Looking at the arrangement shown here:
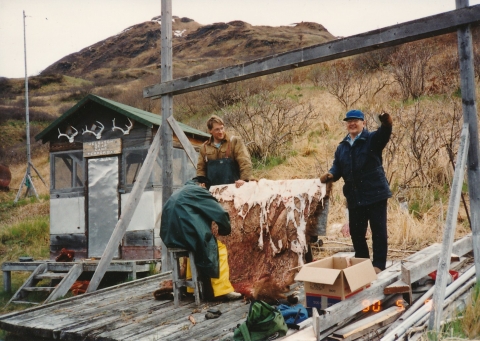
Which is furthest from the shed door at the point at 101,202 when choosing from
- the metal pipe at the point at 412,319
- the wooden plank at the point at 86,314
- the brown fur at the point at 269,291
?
the metal pipe at the point at 412,319

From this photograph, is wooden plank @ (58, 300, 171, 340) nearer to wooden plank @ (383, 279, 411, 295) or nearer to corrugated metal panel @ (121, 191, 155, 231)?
wooden plank @ (383, 279, 411, 295)

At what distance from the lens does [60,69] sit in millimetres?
61062

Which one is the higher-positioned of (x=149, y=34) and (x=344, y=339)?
(x=149, y=34)

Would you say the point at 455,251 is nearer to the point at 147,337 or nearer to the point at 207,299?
the point at 207,299

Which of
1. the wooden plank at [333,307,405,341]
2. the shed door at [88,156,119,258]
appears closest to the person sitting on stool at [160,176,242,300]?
the wooden plank at [333,307,405,341]

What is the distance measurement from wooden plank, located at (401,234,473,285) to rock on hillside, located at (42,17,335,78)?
42476 millimetres

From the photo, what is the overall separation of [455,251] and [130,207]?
469 centimetres

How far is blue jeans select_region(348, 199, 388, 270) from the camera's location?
17.3 ft

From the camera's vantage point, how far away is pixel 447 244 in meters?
4.02

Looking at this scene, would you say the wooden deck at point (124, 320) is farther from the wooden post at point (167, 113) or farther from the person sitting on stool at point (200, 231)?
the wooden post at point (167, 113)

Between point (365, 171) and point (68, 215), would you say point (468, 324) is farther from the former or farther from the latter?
point (68, 215)

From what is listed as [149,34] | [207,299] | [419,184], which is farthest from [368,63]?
[149,34]

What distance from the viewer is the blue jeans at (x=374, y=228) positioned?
207 inches

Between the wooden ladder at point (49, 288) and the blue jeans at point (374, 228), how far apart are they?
558cm
